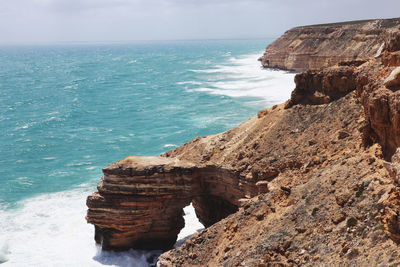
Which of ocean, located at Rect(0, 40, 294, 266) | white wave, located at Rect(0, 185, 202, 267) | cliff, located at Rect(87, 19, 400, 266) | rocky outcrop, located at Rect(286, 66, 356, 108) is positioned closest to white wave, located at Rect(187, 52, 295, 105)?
ocean, located at Rect(0, 40, 294, 266)

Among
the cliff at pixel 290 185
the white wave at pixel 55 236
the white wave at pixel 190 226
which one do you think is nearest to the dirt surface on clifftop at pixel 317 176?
the cliff at pixel 290 185

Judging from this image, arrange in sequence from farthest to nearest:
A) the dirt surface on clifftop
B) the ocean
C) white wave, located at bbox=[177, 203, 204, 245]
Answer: the ocean
white wave, located at bbox=[177, 203, 204, 245]
the dirt surface on clifftop

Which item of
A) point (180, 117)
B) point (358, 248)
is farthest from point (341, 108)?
point (180, 117)

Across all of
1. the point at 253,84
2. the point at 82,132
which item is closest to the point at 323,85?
the point at 82,132

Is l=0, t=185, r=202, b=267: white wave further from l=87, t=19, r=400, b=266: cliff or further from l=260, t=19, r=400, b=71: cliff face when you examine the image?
l=260, t=19, r=400, b=71: cliff face

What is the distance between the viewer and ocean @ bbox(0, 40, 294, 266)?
29891 millimetres

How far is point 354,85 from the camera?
22.3 meters

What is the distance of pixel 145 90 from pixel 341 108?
82.0 meters

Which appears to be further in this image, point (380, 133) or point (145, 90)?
point (145, 90)

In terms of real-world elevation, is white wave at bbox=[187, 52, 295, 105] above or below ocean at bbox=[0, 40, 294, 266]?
above

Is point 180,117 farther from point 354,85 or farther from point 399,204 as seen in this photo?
point 399,204

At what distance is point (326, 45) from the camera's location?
341ft

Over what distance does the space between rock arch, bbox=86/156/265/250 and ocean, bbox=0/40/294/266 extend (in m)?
1.47

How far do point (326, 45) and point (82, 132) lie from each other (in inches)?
2620
